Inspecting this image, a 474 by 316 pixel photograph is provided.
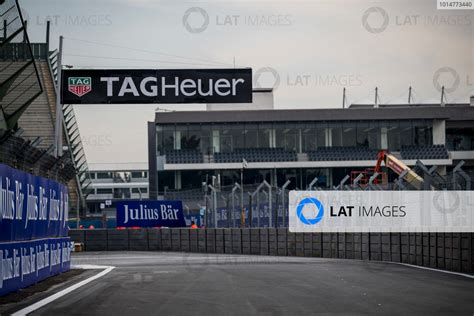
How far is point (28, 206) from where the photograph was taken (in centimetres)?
1325

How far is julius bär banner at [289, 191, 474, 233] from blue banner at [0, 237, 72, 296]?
7.52 metres

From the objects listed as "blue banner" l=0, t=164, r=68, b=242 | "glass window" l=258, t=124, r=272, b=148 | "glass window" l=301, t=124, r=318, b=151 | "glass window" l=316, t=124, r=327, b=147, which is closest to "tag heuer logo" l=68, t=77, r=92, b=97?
"blue banner" l=0, t=164, r=68, b=242

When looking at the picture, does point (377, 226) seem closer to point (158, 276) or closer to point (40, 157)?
point (158, 276)

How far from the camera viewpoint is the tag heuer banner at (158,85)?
63.5 feet

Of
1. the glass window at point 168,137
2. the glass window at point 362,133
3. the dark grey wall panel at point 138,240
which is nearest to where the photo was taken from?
the dark grey wall panel at point 138,240

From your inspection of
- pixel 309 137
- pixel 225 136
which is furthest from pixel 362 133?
pixel 225 136

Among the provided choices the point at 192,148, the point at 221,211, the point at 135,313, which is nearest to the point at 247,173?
the point at 192,148

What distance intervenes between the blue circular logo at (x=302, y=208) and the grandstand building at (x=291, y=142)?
101 feet

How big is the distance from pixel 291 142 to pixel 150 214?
74.9 ft

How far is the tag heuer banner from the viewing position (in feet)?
63.5

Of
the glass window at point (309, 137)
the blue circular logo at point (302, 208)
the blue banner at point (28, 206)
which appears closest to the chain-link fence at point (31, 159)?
the blue banner at point (28, 206)

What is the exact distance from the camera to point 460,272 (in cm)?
1631

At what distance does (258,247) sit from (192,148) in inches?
1147

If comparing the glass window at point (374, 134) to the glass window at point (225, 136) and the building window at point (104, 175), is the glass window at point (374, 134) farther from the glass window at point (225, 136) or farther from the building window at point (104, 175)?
the building window at point (104, 175)
